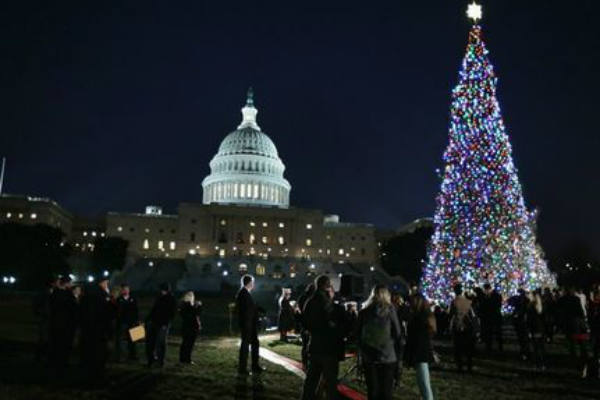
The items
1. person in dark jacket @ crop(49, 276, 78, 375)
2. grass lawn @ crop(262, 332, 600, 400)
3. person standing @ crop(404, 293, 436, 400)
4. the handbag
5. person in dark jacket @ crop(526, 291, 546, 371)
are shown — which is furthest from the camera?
the handbag

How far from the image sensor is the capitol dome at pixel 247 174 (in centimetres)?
10800

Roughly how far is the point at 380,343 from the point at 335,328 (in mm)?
652

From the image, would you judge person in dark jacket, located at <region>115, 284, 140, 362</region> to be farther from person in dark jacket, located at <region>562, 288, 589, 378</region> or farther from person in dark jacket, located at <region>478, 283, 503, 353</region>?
person in dark jacket, located at <region>562, 288, 589, 378</region>

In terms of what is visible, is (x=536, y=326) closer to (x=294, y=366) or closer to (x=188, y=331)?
(x=294, y=366)

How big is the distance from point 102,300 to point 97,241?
75.4 m

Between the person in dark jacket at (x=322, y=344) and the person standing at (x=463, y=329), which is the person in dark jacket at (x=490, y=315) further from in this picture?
the person in dark jacket at (x=322, y=344)

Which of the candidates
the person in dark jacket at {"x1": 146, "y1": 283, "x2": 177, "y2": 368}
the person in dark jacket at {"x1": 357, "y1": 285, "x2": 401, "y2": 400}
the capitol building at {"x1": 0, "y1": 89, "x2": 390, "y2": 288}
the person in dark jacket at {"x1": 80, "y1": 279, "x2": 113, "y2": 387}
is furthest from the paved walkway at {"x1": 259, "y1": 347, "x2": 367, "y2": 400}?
the capitol building at {"x1": 0, "y1": 89, "x2": 390, "y2": 288}

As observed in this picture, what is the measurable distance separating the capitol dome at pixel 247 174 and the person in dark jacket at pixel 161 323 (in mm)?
89794

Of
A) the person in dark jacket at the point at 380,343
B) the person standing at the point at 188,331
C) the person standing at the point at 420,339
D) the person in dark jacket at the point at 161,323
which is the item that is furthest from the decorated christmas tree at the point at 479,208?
the person in dark jacket at the point at 380,343

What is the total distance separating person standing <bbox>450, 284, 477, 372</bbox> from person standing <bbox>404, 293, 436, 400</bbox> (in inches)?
153

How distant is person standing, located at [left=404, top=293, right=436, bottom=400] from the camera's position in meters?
7.96

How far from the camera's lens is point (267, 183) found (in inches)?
4306

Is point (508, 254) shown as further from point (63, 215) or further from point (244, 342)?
point (63, 215)

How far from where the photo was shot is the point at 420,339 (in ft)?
26.7
